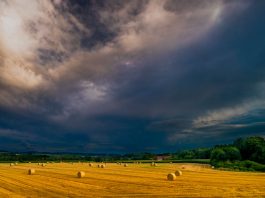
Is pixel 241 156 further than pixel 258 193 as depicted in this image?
Yes

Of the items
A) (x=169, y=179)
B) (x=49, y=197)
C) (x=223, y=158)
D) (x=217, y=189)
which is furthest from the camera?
(x=223, y=158)

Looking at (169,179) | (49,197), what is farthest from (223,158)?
(49,197)

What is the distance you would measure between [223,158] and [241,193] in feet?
171

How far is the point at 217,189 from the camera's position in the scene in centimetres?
2070

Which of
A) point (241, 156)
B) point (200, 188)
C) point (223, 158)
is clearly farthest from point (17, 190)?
point (241, 156)

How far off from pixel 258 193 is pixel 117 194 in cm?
702

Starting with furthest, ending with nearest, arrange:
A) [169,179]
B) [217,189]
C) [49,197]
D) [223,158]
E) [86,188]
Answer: [223,158] < [169,179] < [86,188] < [217,189] < [49,197]

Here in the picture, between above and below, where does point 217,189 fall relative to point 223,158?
below

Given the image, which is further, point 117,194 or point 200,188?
point 200,188

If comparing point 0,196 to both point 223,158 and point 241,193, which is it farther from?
point 223,158

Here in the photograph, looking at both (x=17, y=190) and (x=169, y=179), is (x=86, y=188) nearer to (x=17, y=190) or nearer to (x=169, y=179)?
(x=17, y=190)

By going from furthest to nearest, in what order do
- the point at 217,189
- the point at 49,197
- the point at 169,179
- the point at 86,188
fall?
the point at 169,179
the point at 86,188
the point at 217,189
the point at 49,197

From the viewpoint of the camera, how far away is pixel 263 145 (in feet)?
234

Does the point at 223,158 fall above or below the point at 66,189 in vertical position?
above
